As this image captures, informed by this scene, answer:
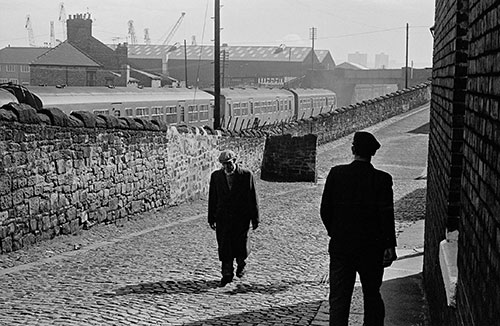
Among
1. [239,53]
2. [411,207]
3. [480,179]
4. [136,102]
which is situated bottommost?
[411,207]

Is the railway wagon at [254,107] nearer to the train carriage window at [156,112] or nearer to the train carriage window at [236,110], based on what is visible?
the train carriage window at [236,110]

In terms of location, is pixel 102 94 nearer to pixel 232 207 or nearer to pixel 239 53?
pixel 232 207

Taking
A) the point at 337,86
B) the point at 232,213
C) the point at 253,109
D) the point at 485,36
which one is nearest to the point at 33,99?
the point at 232,213

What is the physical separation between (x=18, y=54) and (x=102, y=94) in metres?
69.4

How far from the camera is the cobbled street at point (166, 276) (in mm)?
7316

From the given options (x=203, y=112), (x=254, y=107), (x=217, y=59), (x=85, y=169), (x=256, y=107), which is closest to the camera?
(x=85, y=169)

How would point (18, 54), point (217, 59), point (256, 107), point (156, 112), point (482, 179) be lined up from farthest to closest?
point (18, 54), point (256, 107), point (156, 112), point (217, 59), point (482, 179)

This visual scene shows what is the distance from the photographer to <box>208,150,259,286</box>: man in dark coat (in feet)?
28.9

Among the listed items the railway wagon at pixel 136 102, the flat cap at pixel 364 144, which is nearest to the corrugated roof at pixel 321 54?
the railway wagon at pixel 136 102

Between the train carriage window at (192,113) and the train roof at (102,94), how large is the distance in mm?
356

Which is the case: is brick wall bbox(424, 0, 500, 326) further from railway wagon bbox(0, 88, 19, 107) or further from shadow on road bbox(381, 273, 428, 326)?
railway wagon bbox(0, 88, 19, 107)

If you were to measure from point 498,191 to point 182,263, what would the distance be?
779 cm

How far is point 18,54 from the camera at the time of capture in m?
88.8

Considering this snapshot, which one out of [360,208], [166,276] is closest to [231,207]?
[166,276]
